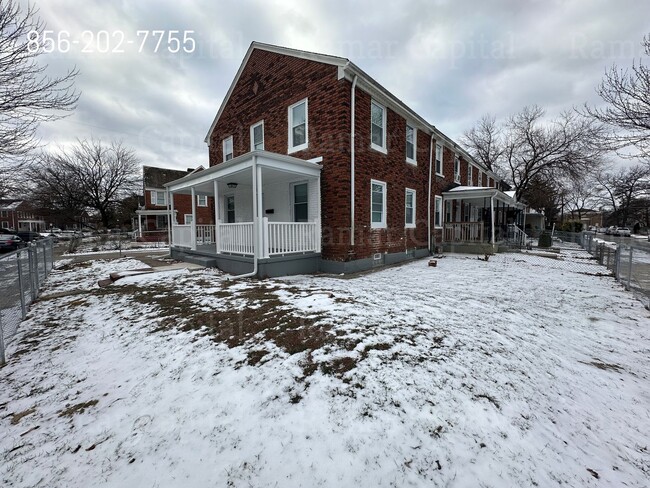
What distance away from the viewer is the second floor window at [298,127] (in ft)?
31.2

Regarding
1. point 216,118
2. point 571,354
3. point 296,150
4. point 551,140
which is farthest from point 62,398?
point 551,140

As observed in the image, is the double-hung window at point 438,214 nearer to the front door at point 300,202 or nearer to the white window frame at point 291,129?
the front door at point 300,202

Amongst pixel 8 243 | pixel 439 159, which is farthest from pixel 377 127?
pixel 8 243

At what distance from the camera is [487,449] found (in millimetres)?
2023

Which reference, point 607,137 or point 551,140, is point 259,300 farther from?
point 551,140

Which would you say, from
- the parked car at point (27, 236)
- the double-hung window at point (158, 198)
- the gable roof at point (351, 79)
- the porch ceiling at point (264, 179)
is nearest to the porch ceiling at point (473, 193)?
the gable roof at point (351, 79)

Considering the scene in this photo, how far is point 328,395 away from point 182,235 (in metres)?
10.9

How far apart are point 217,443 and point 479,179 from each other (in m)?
23.7

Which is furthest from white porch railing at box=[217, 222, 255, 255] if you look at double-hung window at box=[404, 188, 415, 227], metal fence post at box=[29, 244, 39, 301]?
double-hung window at box=[404, 188, 415, 227]

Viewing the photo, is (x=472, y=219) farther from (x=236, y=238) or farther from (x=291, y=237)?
(x=236, y=238)

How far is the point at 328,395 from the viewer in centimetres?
259

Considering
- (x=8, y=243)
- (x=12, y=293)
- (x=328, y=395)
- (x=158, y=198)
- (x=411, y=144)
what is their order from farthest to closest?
(x=158, y=198)
(x=8, y=243)
(x=411, y=144)
(x=12, y=293)
(x=328, y=395)

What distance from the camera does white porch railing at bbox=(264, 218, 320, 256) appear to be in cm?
797

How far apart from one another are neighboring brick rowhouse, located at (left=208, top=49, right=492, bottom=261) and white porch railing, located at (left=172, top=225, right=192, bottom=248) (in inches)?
164
